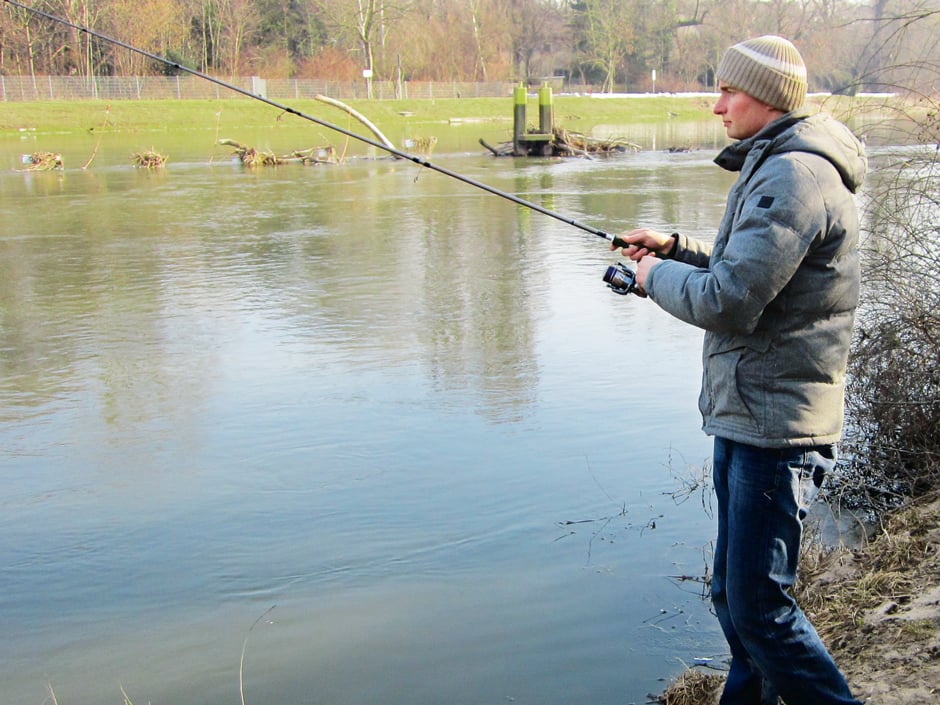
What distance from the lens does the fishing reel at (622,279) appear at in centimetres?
279

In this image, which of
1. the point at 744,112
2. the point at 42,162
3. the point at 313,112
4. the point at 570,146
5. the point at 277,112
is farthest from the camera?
the point at 277,112

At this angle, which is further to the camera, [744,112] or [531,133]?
[531,133]

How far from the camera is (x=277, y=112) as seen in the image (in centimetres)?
4406

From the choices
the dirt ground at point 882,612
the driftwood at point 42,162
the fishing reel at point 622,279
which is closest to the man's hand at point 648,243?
the fishing reel at point 622,279

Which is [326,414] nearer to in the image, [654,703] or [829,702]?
[654,703]

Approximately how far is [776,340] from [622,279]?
2.05 ft

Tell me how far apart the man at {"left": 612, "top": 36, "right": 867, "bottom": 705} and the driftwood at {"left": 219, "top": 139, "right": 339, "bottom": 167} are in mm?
21385

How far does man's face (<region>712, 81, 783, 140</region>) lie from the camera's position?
237 cm

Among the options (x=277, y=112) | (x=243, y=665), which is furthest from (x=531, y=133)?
(x=243, y=665)

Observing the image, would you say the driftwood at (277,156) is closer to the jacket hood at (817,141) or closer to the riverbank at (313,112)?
the riverbank at (313,112)

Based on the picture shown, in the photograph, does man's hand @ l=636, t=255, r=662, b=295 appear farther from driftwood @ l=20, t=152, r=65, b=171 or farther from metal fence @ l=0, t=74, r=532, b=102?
metal fence @ l=0, t=74, r=532, b=102

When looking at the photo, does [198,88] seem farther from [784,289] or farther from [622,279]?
[784,289]

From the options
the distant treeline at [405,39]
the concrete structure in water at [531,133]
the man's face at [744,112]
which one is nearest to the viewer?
the man's face at [744,112]

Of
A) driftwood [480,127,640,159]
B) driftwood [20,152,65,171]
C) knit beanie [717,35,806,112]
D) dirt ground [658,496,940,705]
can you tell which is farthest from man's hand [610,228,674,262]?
driftwood [480,127,640,159]
